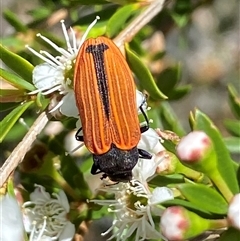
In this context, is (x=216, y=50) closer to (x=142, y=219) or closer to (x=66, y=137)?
(x=66, y=137)

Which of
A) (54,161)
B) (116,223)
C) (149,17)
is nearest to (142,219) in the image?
(116,223)

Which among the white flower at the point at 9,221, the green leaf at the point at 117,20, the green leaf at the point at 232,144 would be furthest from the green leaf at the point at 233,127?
the white flower at the point at 9,221

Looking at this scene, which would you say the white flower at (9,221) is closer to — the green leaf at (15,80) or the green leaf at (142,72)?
the green leaf at (15,80)

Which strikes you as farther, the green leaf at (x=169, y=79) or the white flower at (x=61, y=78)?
the green leaf at (x=169, y=79)

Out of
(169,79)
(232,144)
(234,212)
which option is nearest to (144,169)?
(234,212)

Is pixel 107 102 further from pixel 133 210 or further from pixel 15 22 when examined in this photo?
pixel 15 22

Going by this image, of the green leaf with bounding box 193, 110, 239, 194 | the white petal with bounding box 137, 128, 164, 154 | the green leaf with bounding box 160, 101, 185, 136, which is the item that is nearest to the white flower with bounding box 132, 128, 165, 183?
the white petal with bounding box 137, 128, 164, 154
